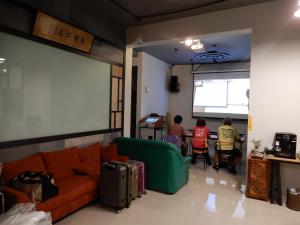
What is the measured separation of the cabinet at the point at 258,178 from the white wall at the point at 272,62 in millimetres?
341

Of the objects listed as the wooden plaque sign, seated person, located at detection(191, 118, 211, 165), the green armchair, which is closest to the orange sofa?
the green armchair

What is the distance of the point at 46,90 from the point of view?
10.4 feet

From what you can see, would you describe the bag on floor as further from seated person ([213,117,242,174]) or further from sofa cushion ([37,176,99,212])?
seated person ([213,117,242,174])

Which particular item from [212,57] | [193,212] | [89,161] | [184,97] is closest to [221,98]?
[184,97]

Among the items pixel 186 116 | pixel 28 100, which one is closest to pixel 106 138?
pixel 28 100

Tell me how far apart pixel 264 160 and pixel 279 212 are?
73 centimetres

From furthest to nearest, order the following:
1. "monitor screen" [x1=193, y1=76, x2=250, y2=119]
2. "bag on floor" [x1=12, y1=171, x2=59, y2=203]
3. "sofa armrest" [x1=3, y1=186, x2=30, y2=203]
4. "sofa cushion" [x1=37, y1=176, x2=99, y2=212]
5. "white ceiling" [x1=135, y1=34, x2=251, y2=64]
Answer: "monitor screen" [x1=193, y1=76, x2=250, y2=119], "white ceiling" [x1=135, y1=34, x2=251, y2=64], "sofa cushion" [x1=37, y1=176, x2=99, y2=212], "bag on floor" [x1=12, y1=171, x2=59, y2=203], "sofa armrest" [x1=3, y1=186, x2=30, y2=203]

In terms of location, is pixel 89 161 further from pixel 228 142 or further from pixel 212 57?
pixel 212 57

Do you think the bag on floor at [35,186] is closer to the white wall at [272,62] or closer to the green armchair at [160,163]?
the green armchair at [160,163]

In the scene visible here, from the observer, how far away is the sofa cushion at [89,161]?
11.0 feet

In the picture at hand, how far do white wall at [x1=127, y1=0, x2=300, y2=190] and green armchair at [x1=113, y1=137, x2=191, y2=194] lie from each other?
1271mm

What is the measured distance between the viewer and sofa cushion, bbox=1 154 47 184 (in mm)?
2556

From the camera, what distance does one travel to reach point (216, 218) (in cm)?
295

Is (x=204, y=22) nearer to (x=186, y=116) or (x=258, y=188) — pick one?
(x=258, y=188)
